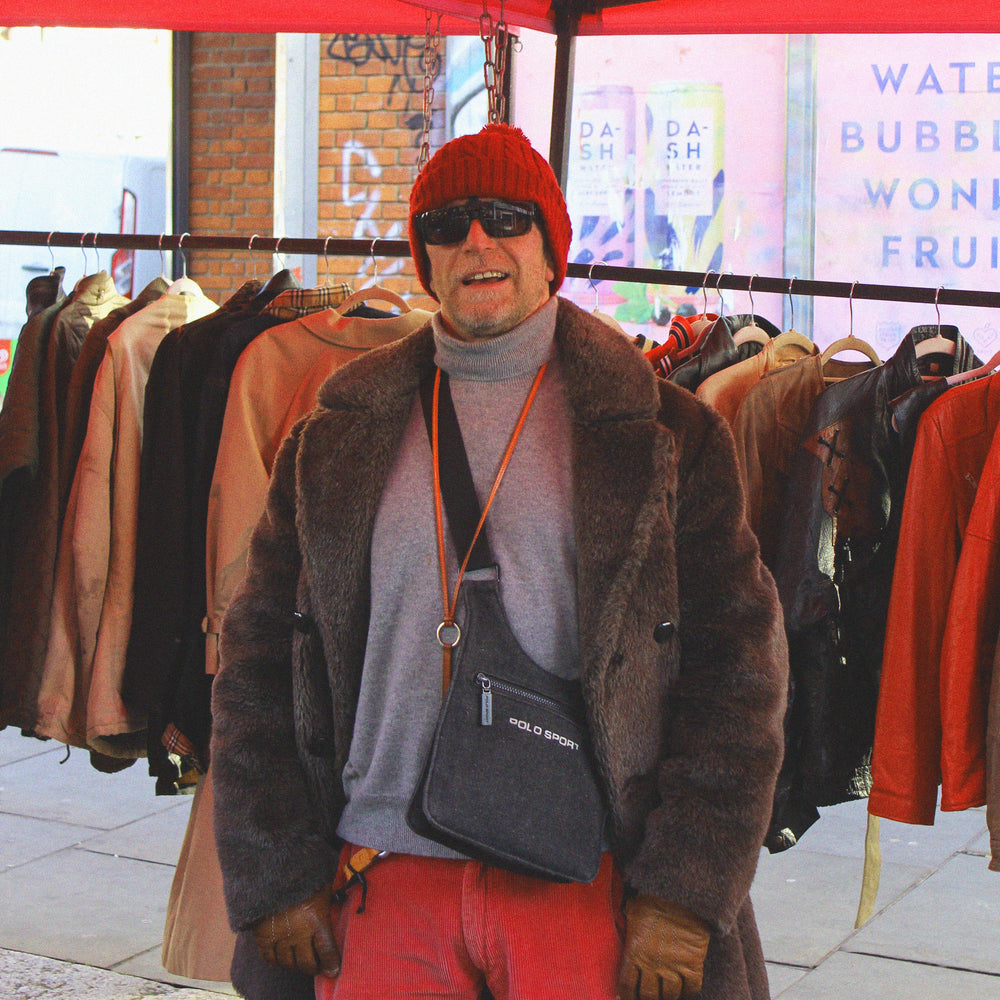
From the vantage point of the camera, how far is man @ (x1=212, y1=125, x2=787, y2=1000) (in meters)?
1.99

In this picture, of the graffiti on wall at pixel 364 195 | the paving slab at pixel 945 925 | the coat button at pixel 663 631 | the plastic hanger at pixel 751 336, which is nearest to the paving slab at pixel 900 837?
the paving slab at pixel 945 925

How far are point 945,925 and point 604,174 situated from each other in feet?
14.3

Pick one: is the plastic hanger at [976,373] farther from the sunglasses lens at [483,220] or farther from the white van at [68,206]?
the white van at [68,206]

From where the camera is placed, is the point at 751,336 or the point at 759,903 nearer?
the point at 751,336

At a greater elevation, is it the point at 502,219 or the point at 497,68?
the point at 497,68

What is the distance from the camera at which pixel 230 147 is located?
26.5 ft

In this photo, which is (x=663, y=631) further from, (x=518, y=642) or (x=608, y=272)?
(x=608, y=272)

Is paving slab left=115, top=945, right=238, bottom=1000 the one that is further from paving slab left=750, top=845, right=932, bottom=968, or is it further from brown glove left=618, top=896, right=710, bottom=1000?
brown glove left=618, top=896, right=710, bottom=1000

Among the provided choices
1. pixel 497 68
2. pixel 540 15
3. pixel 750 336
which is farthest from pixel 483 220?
pixel 540 15

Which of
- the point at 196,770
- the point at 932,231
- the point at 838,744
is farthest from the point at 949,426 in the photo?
the point at 932,231

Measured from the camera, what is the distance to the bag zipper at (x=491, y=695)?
197 centimetres

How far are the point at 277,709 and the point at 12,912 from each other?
2.68m

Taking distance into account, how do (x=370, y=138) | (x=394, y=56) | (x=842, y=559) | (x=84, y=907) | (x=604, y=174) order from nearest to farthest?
(x=842, y=559), (x=84, y=907), (x=604, y=174), (x=394, y=56), (x=370, y=138)

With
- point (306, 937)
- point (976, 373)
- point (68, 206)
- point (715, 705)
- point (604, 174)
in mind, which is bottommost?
point (306, 937)
